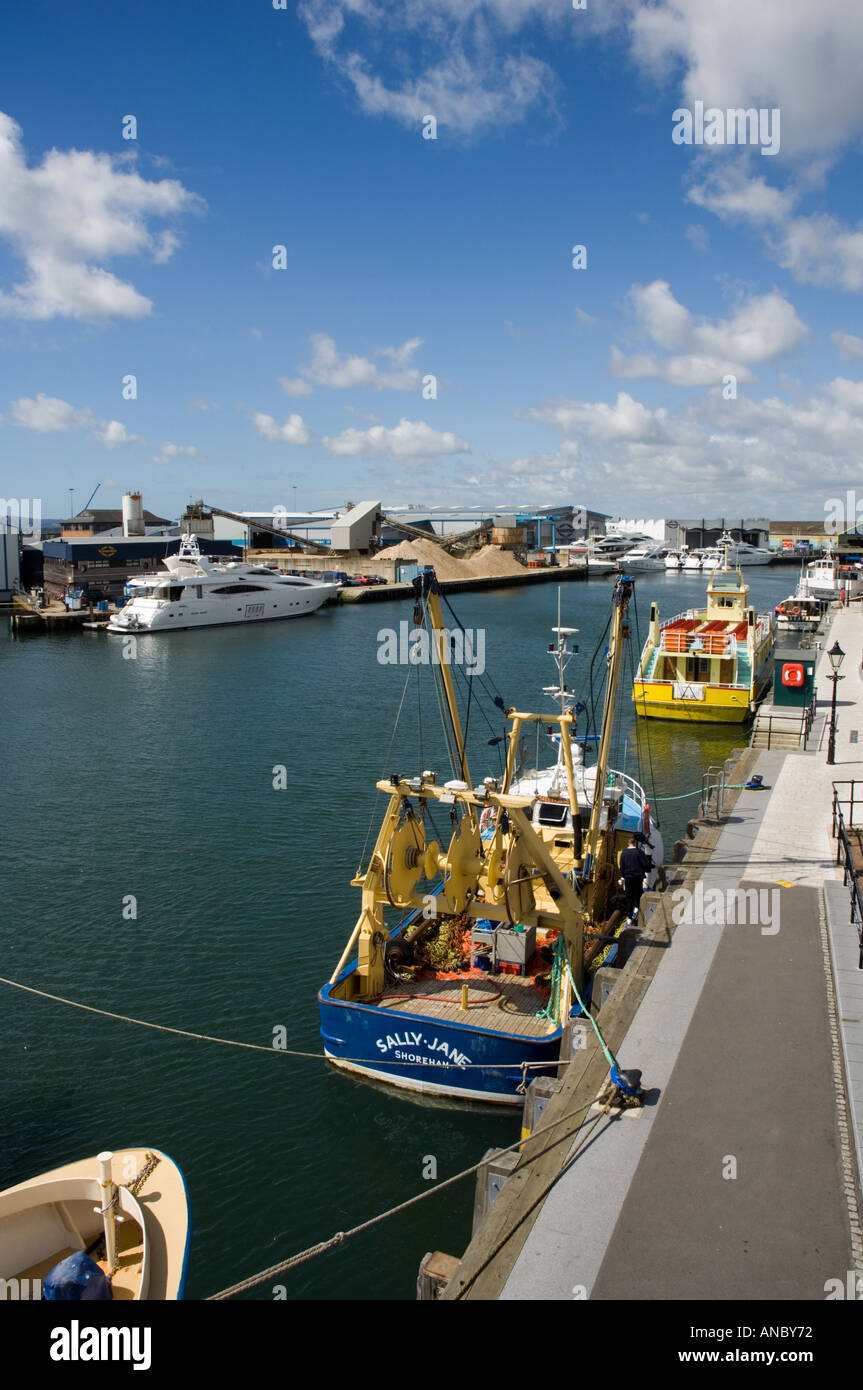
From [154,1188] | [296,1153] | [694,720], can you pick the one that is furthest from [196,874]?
[694,720]

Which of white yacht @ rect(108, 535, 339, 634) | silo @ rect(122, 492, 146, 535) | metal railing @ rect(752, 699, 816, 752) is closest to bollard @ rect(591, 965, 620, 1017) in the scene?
metal railing @ rect(752, 699, 816, 752)

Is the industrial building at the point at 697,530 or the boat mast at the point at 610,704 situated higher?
the industrial building at the point at 697,530

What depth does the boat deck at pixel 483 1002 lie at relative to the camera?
48.2ft

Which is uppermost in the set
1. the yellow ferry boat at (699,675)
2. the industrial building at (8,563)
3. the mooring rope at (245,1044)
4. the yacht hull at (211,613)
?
the industrial building at (8,563)

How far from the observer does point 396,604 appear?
100 metres

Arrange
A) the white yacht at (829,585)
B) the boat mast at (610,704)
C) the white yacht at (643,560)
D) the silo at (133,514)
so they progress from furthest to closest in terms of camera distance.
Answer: the white yacht at (643,560)
the silo at (133,514)
the white yacht at (829,585)
the boat mast at (610,704)

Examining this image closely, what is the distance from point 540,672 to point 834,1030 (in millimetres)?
43497

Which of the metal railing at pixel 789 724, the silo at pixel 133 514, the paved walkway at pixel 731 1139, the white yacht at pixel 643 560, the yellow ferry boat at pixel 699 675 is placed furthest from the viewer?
the white yacht at pixel 643 560

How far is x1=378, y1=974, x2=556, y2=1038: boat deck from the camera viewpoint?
14.7 metres

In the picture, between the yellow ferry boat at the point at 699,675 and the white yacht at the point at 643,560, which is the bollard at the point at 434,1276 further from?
the white yacht at the point at 643,560

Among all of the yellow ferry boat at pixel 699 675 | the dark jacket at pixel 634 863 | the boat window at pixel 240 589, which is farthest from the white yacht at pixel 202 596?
the dark jacket at pixel 634 863

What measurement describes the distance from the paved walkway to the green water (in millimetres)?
3280

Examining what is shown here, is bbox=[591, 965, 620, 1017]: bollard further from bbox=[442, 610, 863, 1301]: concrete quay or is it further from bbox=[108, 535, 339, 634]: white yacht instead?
bbox=[108, 535, 339, 634]: white yacht

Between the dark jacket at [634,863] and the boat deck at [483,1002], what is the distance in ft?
9.04
